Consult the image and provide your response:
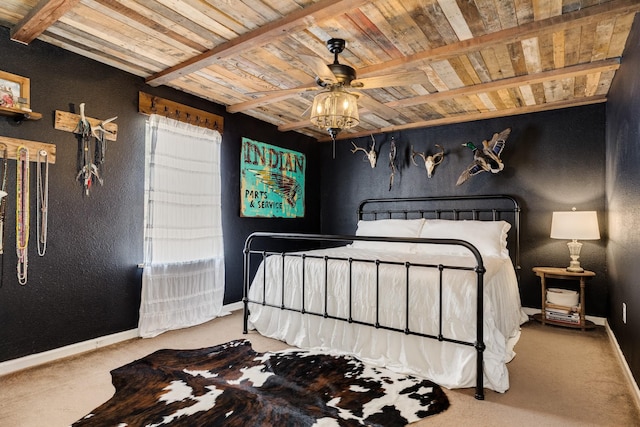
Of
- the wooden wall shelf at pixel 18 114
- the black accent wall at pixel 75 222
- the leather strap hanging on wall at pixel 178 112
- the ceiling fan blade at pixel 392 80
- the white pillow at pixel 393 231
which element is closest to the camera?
the ceiling fan blade at pixel 392 80

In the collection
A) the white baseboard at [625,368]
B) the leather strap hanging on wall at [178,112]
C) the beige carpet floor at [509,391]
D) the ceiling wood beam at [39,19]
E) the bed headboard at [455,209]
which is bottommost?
the beige carpet floor at [509,391]

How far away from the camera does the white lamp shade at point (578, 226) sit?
129 inches

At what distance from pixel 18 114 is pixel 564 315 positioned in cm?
476

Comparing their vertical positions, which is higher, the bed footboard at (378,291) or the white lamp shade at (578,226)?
the white lamp shade at (578,226)

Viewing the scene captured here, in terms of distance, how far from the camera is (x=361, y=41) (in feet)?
8.25

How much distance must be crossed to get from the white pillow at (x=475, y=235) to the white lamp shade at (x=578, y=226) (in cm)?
47

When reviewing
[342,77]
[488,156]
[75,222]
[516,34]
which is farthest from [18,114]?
A: [488,156]

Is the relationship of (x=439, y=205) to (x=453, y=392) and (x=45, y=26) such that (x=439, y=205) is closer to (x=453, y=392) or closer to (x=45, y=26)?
(x=453, y=392)

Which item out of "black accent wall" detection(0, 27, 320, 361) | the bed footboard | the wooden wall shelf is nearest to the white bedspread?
the bed footboard

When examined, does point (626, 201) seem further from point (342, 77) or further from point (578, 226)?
point (342, 77)

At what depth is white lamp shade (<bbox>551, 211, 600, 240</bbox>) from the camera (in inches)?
129

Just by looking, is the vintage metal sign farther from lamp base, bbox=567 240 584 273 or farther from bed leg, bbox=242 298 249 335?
lamp base, bbox=567 240 584 273

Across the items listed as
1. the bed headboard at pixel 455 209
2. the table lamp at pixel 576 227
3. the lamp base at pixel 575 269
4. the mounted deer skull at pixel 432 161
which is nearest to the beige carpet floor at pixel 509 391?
the lamp base at pixel 575 269

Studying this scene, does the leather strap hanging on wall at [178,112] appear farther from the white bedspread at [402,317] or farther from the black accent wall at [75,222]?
the white bedspread at [402,317]
